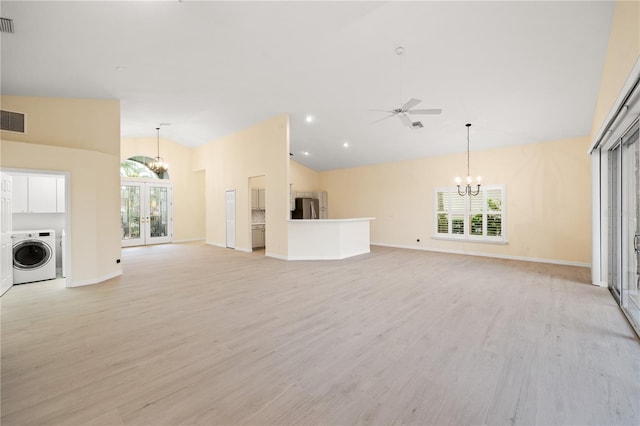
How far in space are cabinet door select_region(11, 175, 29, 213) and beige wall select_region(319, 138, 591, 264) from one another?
8.87 meters

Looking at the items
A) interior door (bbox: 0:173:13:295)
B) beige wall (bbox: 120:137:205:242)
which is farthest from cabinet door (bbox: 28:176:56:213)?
beige wall (bbox: 120:137:205:242)

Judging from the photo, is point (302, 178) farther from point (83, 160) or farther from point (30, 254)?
point (30, 254)

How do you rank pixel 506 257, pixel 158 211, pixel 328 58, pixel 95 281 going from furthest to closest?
pixel 158 211, pixel 506 257, pixel 95 281, pixel 328 58

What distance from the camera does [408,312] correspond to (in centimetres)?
345

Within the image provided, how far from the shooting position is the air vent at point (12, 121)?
173 inches

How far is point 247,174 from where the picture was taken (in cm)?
807

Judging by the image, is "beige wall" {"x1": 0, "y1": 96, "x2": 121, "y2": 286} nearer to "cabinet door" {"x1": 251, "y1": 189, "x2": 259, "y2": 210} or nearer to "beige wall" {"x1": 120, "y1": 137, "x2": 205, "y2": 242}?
"cabinet door" {"x1": 251, "y1": 189, "x2": 259, "y2": 210}

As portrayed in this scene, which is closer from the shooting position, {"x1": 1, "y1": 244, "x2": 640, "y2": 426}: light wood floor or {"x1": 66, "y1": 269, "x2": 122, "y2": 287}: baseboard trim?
{"x1": 1, "y1": 244, "x2": 640, "y2": 426}: light wood floor

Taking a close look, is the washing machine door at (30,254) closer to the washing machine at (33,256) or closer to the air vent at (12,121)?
the washing machine at (33,256)

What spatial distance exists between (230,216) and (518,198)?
8.23 m

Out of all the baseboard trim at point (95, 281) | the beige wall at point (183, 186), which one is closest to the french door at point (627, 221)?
the baseboard trim at point (95, 281)

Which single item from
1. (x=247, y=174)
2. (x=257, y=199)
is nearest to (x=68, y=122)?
(x=247, y=174)

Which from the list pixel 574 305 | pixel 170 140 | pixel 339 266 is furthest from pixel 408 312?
pixel 170 140

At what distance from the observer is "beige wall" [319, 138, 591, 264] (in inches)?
246
